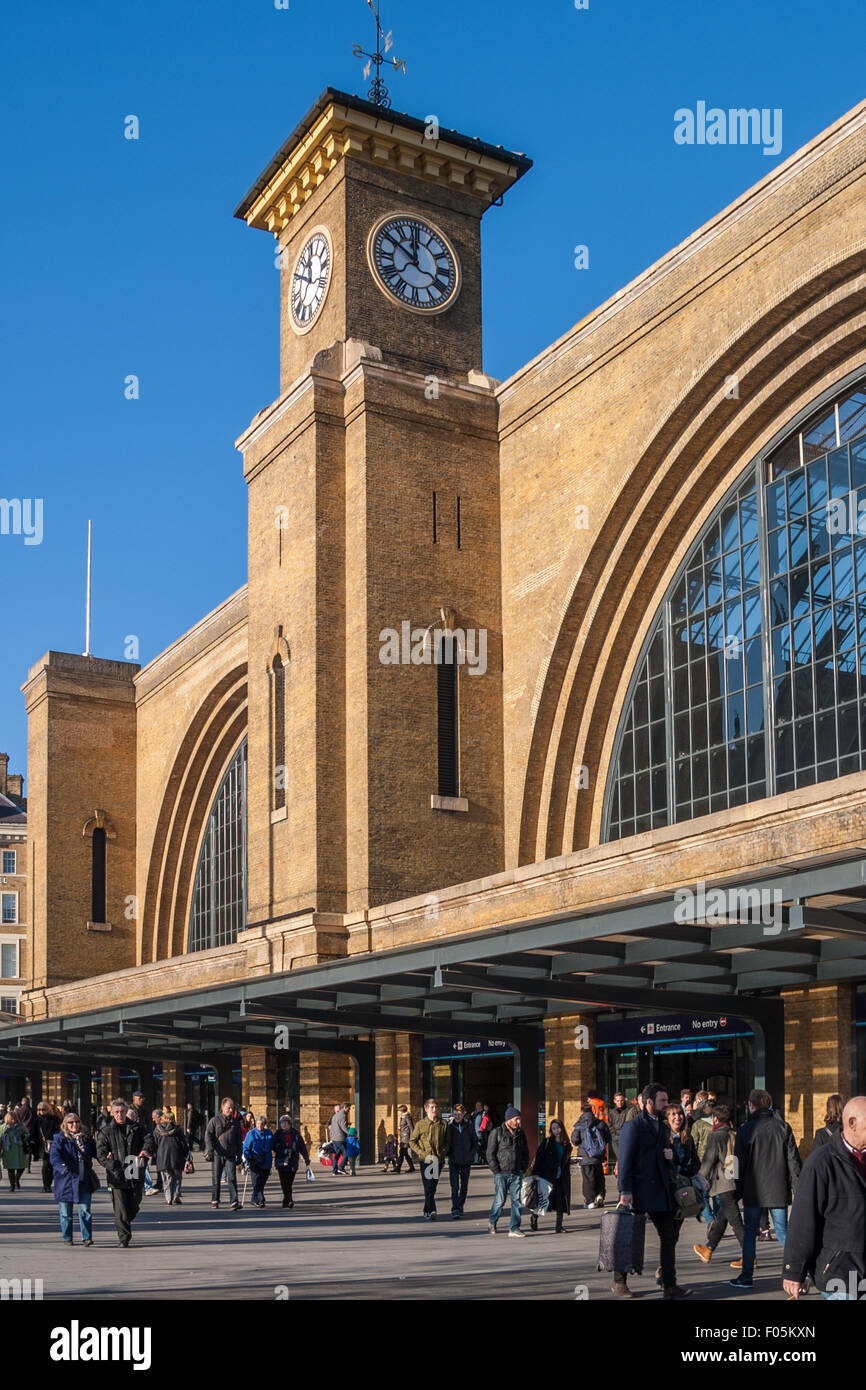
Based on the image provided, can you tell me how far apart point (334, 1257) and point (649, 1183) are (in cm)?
408

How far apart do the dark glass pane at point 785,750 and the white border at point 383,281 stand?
13.2 m

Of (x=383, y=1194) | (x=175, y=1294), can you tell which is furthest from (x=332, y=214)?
(x=175, y=1294)

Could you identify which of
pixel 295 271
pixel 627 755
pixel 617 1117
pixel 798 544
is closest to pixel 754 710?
pixel 798 544

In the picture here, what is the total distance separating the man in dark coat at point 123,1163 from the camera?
15531 millimetres

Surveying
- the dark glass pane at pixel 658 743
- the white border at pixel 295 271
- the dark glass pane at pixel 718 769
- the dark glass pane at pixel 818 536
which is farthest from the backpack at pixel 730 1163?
the white border at pixel 295 271

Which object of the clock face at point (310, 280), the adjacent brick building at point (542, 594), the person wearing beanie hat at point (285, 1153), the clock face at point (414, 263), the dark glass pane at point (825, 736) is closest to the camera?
the person wearing beanie hat at point (285, 1153)

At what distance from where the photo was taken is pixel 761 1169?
11.5m

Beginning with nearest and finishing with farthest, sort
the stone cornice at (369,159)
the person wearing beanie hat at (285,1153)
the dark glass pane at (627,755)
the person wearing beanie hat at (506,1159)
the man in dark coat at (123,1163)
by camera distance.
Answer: the man in dark coat at (123,1163) < the person wearing beanie hat at (506,1159) < the person wearing beanie hat at (285,1153) < the dark glass pane at (627,755) < the stone cornice at (369,159)

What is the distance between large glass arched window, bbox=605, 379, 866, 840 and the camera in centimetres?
2428

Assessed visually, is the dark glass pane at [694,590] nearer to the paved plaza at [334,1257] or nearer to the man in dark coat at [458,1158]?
the paved plaza at [334,1257]

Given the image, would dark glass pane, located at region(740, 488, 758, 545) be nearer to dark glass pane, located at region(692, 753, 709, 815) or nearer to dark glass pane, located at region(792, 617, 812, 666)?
dark glass pane, located at region(792, 617, 812, 666)

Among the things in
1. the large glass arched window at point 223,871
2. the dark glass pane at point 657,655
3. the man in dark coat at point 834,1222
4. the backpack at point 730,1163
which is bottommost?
the backpack at point 730,1163

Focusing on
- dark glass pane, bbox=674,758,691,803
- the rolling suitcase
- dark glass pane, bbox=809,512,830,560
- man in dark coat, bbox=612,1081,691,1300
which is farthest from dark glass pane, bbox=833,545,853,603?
the rolling suitcase

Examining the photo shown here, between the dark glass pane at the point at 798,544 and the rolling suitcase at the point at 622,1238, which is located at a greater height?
the dark glass pane at the point at 798,544
